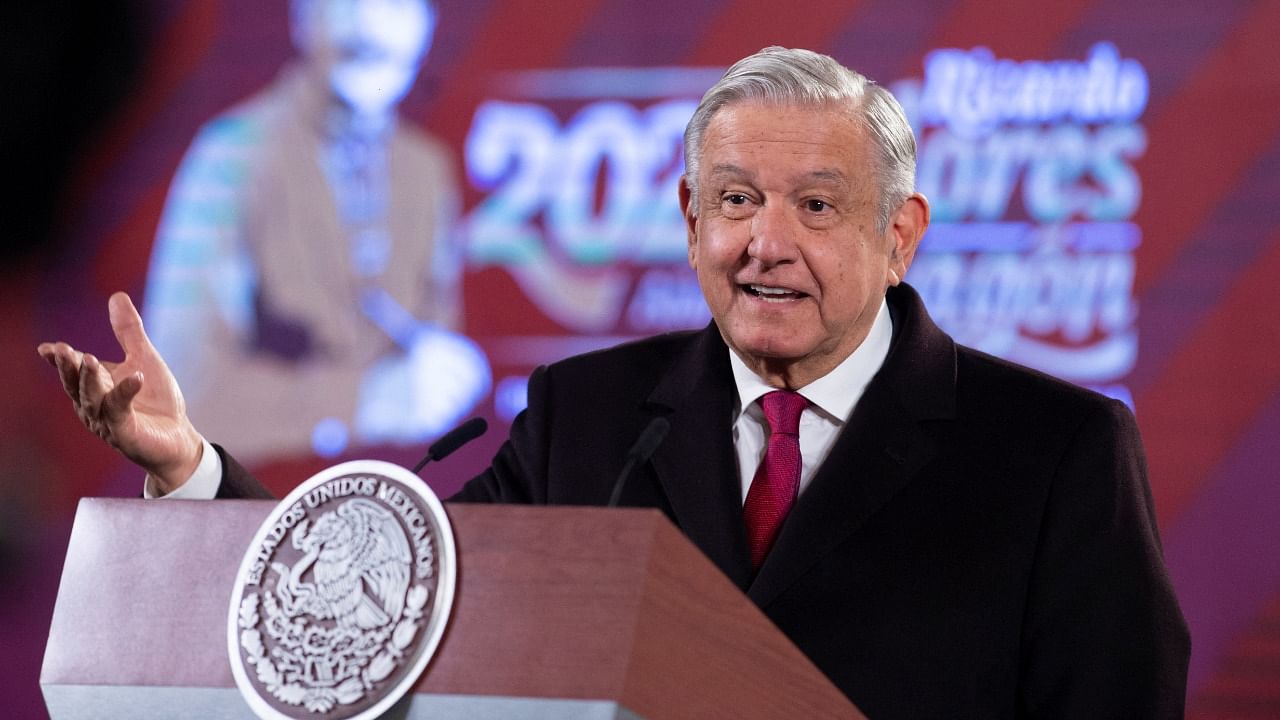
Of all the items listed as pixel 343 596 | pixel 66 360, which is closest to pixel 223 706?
pixel 343 596

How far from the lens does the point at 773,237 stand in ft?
5.61

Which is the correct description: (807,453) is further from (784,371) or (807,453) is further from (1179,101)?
(1179,101)

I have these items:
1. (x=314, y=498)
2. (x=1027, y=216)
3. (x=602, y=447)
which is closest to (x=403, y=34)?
(x=1027, y=216)

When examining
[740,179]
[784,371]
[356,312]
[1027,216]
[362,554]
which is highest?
[740,179]

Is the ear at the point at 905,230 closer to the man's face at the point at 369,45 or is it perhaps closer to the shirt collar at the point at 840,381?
the shirt collar at the point at 840,381

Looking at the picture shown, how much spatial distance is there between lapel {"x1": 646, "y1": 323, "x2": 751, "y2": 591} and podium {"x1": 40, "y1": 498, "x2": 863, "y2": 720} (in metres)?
0.41

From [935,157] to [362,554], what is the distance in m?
2.50

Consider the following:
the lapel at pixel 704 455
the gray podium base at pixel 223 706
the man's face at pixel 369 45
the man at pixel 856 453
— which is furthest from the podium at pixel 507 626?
the man's face at pixel 369 45

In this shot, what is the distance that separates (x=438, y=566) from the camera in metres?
1.11

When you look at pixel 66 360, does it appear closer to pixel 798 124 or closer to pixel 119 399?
pixel 119 399

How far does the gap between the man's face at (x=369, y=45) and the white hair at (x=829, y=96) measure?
6.58 ft

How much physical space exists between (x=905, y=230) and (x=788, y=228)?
8.6 inches

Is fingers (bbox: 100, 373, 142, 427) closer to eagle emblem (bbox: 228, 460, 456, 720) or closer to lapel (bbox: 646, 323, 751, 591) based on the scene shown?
eagle emblem (bbox: 228, 460, 456, 720)

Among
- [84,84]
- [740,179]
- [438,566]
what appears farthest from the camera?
[84,84]
